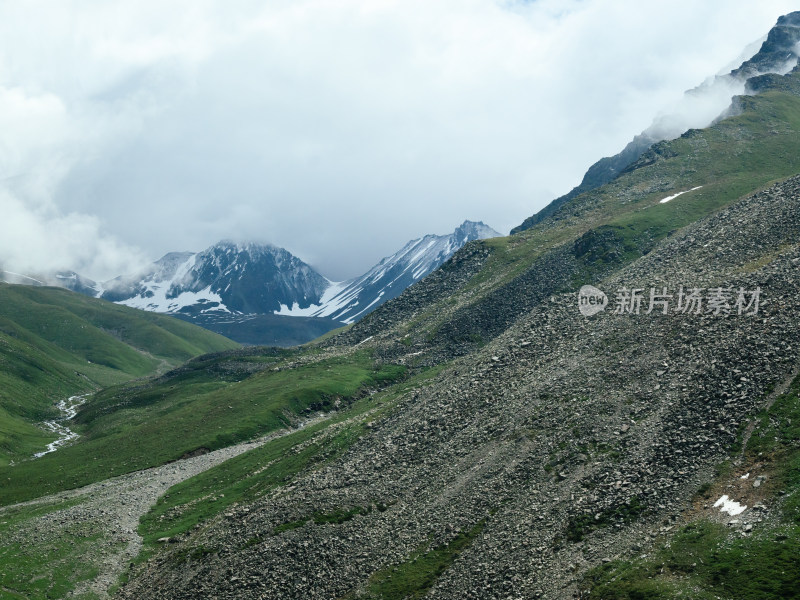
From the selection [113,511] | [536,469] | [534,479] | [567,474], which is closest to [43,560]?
[113,511]

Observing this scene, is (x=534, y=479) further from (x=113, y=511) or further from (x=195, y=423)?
(x=195, y=423)

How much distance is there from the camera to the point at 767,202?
355 feet

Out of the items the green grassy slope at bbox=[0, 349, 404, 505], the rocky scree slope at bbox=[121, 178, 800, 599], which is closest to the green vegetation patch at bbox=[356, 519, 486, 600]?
the rocky scree slope at bbox=[121, 178, 800, 599]

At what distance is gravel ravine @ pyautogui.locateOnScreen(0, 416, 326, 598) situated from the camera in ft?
267

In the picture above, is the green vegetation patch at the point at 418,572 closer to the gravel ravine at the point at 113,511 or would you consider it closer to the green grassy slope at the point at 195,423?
the gravel ravine at the point at 113,511

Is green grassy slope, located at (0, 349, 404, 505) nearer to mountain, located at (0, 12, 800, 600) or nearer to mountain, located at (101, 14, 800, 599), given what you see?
mountain, located at (0, 12, 800, 600)

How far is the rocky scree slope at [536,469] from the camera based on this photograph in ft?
188

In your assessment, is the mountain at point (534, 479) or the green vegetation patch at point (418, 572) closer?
the mountain at point (534, 479)

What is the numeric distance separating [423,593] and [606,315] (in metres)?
52.1

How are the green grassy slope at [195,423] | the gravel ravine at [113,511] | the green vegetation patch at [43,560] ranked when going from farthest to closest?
the green grassy slope at [195,423], the gravel ravine at [113,511], the green vegetation patch at [43,560]

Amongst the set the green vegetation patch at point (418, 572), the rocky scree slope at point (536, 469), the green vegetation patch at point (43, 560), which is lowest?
the green vegetation patch at point (418, 572)

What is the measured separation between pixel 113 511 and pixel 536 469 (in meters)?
64.4

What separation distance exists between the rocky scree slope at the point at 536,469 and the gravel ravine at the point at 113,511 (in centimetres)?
559

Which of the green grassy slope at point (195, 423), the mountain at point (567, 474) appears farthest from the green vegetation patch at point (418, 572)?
the green grassy slope at point (195, 423)
